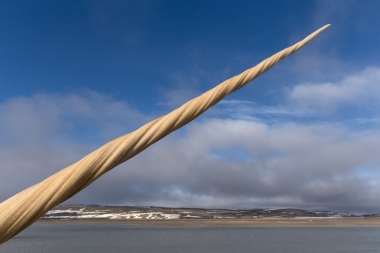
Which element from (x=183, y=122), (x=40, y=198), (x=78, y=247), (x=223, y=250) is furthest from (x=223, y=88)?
(x=78, y=247)

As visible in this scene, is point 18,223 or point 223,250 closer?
point 18,223

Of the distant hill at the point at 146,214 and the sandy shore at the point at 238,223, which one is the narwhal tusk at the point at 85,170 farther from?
the distant hill at the point at 146,214

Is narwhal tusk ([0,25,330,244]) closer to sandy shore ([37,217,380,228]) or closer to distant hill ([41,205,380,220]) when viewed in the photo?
sandy shore ([37,217,380,228])

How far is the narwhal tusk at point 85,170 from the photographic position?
56 cm

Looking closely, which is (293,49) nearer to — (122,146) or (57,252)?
(122,146)

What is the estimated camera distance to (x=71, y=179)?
1.95ft

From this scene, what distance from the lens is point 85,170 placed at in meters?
0.60

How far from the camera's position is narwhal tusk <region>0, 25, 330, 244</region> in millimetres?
562

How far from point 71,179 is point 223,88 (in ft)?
1.10

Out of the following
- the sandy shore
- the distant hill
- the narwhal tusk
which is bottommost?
the narwhal tusk

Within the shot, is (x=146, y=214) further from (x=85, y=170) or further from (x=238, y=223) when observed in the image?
(x=85, y=170)

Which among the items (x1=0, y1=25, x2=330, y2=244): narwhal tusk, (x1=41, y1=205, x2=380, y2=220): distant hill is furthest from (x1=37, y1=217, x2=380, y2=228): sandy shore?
(x1=0, y1=25, x2=330, y2=244): narwhal tusk

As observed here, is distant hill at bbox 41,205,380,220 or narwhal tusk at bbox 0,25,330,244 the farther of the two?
distant hill at bbox 41,205,380,220

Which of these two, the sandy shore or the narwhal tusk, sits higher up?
the sandy shore
